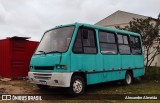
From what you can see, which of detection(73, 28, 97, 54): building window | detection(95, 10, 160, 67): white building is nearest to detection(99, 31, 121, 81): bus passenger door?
detection(73, 28, 97, 54): building window

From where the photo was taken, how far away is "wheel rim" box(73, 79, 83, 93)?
9759 millimetres

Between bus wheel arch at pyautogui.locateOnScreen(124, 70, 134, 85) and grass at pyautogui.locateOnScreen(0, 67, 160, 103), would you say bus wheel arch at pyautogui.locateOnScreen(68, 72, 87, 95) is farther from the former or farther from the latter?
bus wheel arch at pyautogui.locateOnScreen(124, 70, 134, 85)

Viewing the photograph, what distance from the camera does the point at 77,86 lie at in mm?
9867

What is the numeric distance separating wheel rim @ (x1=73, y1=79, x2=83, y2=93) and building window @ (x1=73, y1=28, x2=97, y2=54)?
45.4 inches

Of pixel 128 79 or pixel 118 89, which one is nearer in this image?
pixel 118 89

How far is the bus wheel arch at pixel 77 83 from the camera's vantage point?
376 inches

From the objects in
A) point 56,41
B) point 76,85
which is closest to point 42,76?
point 76,85

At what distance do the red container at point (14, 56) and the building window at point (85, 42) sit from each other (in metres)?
5.04

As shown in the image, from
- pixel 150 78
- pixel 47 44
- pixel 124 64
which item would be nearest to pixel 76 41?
pixel 47 44

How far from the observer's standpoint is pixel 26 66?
1484 cm

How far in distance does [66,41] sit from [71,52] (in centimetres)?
53

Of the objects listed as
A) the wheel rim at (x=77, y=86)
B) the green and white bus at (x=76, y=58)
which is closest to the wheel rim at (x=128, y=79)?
the green and white bus at (x=76, y=58)

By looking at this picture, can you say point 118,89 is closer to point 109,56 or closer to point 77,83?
point 109,56

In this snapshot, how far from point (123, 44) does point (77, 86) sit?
15.1 ft
